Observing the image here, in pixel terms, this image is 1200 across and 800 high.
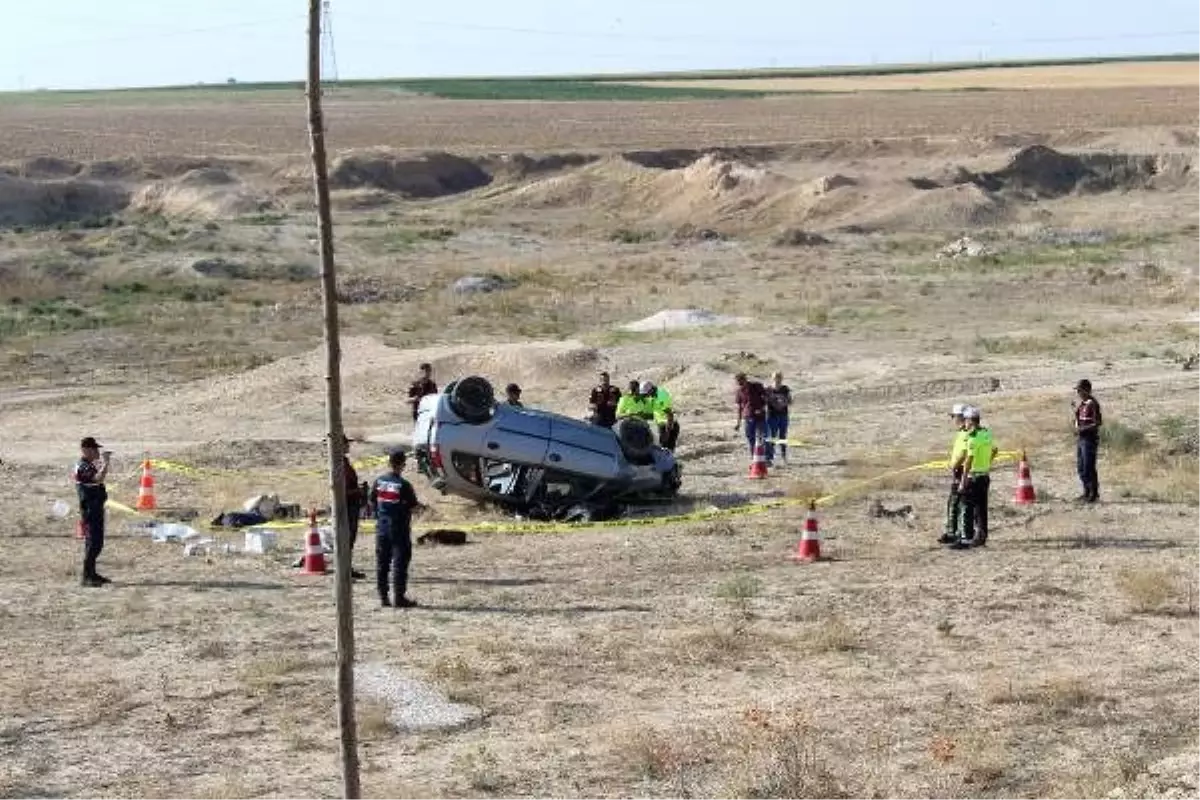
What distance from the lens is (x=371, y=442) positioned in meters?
27.5

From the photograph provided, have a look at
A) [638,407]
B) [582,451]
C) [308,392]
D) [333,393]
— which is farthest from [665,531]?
[308,392]

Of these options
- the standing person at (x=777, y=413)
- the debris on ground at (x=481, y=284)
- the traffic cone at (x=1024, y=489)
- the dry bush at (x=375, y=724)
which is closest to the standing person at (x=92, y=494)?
the dry bush at (x=375, y=724)

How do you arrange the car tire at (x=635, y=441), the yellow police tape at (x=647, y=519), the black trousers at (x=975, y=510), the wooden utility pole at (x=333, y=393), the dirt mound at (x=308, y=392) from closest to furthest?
1. the wooden utility pole at (x=333, y=393)
2. the black trousers at (x=975, y=510)
3. the yellow police tape at (x=647, y=519)
4. the car tire at (x=635, y=441)
5. the dirt mound at (x=308, y=392)

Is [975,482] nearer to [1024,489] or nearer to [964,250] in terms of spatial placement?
[1024,489]

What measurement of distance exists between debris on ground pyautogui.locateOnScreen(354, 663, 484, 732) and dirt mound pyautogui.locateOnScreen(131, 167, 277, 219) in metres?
60.0

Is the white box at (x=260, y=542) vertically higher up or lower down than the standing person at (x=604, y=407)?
lower down

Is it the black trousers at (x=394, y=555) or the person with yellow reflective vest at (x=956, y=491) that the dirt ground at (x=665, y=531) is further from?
the black trousers at (x=394, y=555)

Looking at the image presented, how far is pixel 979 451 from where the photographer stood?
18297mm

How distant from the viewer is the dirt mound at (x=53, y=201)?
240ft

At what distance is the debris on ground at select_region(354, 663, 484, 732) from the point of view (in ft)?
43.0

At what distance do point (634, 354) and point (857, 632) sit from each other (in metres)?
20.6

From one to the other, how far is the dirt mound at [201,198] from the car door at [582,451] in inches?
2101

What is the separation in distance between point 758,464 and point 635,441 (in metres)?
2.60

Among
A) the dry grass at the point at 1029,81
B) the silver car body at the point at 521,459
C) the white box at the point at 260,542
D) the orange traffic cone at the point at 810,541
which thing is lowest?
the white box at the point at 260,542
